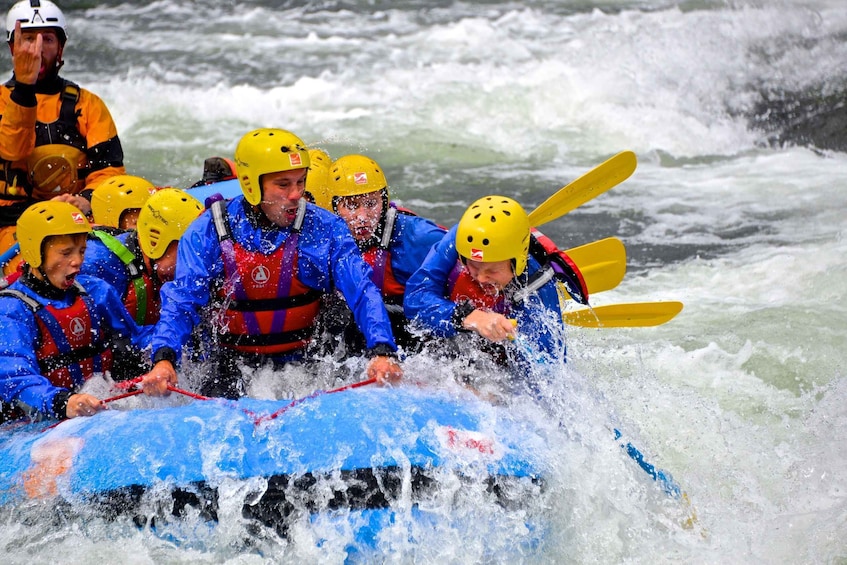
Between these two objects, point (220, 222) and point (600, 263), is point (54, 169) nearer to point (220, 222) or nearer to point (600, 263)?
point (220, 222)

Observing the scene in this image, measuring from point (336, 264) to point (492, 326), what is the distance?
0.64 meters

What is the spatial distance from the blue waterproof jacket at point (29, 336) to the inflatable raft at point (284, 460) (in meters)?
0.14

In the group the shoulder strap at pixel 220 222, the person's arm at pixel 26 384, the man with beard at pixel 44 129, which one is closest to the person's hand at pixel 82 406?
the person's arm at pixel 26 384

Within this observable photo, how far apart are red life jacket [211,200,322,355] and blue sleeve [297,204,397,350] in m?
0.05

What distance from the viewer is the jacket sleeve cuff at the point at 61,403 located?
351cm

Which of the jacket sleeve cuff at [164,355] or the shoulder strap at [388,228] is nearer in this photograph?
the jacket sleeve cuff at [164,355]

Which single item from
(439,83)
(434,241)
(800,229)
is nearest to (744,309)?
(800,229)

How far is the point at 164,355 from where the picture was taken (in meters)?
3.56

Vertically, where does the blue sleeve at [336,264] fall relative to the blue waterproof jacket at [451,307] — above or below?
above

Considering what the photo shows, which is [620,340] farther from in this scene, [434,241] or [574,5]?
[574,5]

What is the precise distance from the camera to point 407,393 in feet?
11.7

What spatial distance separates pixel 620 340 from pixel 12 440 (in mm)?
3811

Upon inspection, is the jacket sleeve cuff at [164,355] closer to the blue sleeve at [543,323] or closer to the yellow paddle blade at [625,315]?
the blue sleeve at [543,323]

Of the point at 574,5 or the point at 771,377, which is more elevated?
the point at 574,5
